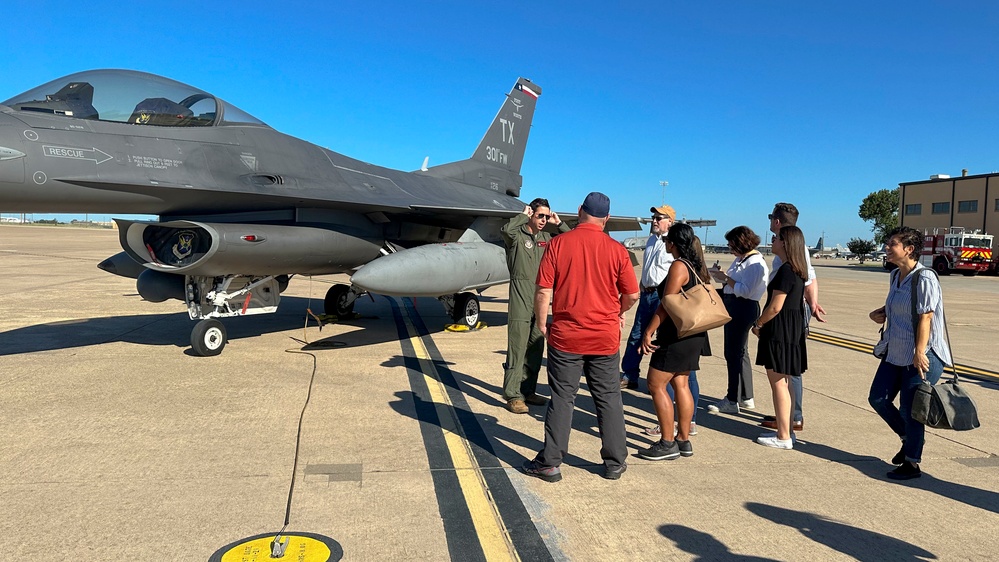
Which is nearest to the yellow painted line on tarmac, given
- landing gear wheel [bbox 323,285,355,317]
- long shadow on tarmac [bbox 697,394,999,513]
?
long shadow on tarmac [bbox 697,394,999,513]

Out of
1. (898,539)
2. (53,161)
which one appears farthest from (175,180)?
(898,539)

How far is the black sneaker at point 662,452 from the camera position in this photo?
14.5 ft

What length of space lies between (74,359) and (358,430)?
14.4ft

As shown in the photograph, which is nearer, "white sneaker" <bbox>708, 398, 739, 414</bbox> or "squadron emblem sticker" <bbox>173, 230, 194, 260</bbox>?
"white sneaker" <bbox>708, 398, 739, 414</bbox>

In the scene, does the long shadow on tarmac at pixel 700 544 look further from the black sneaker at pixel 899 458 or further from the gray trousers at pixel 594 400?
the black sneaker at pixel 899 458

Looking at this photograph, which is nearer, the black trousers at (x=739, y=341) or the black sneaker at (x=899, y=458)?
the black sneaker at (x=899, y=458)

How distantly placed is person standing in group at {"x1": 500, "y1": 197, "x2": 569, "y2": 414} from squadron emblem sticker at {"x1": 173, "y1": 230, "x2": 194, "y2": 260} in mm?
3944

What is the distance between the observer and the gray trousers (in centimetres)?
398

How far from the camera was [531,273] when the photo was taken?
5.80 meters

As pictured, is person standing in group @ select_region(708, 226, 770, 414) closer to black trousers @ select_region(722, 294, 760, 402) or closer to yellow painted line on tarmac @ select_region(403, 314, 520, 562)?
black trousers @ select_region(722, 294, 760, 402)

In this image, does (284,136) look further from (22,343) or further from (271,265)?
(22,343)

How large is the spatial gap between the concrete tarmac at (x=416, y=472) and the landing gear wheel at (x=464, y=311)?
3.23m

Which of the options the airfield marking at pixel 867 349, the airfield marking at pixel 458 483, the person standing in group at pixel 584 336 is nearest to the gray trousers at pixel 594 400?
the person standing in group at pixel 584 336

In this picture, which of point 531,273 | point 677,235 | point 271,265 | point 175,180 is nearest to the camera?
point 677,235
